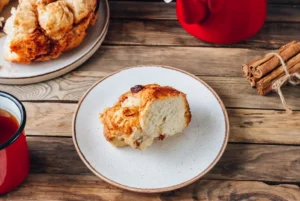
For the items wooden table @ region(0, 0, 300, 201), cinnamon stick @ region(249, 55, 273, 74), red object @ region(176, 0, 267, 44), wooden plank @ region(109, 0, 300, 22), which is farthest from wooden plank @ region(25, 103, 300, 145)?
wooden plank @ region(109, 0, 300, 22)

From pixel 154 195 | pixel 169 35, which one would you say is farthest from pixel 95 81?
pixel 154 195

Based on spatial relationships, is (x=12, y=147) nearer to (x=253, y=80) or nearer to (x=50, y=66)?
(x=50, y=66)

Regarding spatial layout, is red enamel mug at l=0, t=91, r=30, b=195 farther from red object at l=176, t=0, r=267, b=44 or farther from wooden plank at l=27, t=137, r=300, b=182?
red object at l=176, t=0, r=267, b=44

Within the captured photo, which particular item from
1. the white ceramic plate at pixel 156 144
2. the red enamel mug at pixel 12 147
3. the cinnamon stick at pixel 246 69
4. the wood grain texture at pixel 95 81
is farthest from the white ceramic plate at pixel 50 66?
the cinnamon stick at pixel 246 69

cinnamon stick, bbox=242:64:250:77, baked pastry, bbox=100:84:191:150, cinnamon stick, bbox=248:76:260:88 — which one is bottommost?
cinnamon stick, bbox=248:76:260:88

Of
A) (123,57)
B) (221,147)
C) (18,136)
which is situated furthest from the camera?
(123,57)

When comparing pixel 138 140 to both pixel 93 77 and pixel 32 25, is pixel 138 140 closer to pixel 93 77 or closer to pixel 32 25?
pixel 93 77

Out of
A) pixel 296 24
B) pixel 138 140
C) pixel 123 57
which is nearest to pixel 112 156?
pixel 138 140
